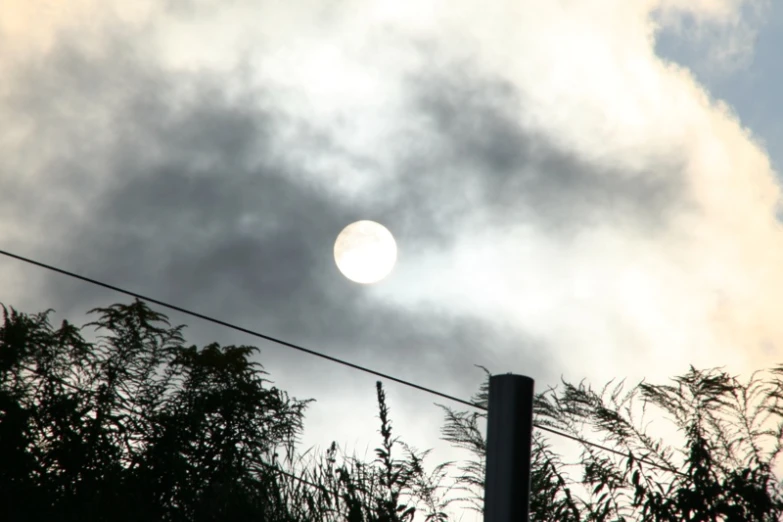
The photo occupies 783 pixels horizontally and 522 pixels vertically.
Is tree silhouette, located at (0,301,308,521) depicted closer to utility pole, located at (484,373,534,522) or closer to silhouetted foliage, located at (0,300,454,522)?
silhouetted foliage, located at (0,300,454,522)

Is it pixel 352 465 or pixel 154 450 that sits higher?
pixel 154 450

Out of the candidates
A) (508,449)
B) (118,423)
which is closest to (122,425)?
(118,423)

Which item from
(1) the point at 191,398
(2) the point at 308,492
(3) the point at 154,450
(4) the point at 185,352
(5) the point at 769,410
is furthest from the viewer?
(4) the point at 185,352

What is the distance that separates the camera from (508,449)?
3020mm

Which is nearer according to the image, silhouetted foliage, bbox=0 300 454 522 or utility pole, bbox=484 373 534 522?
utility pole, bbox=484 373 534 522

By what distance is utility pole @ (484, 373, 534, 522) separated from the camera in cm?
296

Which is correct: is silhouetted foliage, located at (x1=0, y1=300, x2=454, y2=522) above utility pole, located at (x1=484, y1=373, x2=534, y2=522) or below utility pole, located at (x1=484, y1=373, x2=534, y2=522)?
above

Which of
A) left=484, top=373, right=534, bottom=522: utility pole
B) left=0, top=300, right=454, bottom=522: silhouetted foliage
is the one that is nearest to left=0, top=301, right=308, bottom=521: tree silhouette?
left=0, top=300, right=454, bottom=522: silhouetted foliage

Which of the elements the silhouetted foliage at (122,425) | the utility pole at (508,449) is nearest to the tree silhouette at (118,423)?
the silhouetted foliage at (122,425)

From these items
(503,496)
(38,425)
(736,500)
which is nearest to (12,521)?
(38,425)

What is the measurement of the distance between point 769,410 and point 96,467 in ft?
41.9

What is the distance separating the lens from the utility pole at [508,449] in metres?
2.96

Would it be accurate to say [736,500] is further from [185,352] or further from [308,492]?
[185,352]

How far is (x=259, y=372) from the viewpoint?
78.5ft
